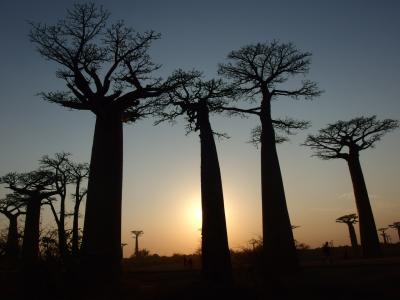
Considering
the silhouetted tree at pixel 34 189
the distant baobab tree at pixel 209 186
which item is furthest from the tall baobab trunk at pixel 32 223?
the distant baobab tree at pixel 209 186

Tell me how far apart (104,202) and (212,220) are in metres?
3.16

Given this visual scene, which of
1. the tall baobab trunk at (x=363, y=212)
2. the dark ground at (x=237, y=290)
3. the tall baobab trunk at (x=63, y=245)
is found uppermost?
the tall baobab trunk at (x=363, y=212)

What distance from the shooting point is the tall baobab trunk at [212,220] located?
965 centimetres

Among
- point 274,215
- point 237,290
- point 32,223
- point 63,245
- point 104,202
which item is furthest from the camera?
point 32,223

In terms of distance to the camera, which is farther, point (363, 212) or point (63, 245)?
point (363, 212)

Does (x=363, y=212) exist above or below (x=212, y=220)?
above

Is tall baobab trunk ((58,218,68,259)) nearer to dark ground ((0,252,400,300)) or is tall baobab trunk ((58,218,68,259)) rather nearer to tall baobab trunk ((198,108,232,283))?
dark ground ((0,252,400,300))

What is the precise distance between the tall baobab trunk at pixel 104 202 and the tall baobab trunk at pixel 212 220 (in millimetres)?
2646

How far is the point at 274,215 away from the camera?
11938 millimetres

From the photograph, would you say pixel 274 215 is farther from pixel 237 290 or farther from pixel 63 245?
pixel 63 245

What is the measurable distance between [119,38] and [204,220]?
538 cm

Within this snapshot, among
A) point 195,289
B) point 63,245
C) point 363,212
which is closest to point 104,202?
point 63,245

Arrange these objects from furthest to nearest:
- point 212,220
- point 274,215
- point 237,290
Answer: point 274,215
point 212,220
point 237,290

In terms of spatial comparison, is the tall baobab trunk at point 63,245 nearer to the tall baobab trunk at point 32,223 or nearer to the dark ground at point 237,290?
the dark ground at point 237,290
